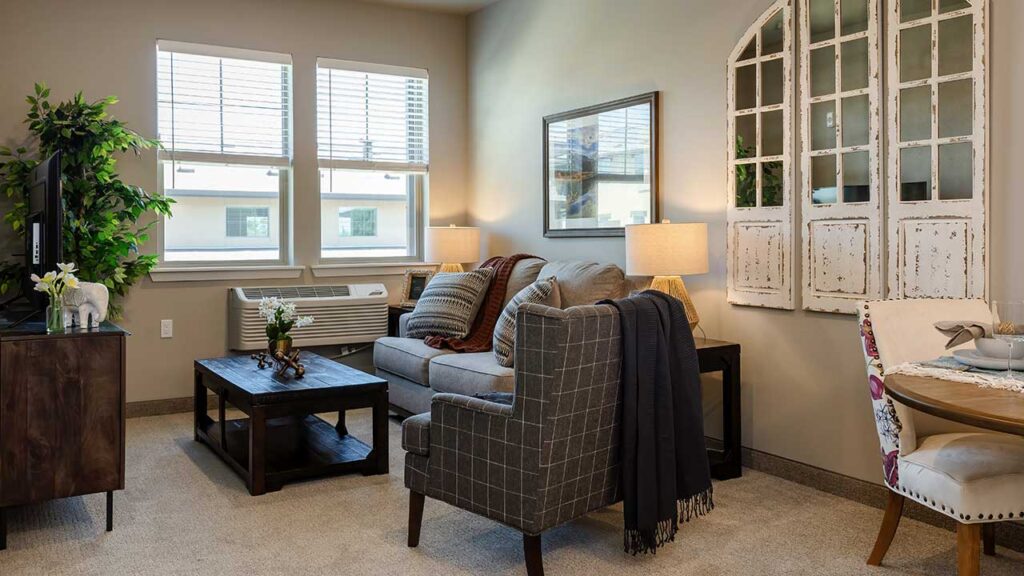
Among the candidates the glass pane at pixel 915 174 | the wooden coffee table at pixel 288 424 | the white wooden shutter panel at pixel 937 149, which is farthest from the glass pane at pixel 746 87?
the wooden coffee table at pixel 288 424

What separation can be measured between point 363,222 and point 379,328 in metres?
0.79

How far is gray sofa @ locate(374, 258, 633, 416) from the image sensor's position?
Answer: 4.04 metres

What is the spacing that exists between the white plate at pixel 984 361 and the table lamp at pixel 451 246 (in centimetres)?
365

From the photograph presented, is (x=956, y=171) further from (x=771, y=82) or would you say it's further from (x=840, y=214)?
(x=771, y=82)

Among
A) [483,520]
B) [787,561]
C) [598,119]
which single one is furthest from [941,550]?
[598,119]

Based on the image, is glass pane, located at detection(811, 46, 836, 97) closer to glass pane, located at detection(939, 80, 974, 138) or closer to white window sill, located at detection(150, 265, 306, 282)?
glass pane, located at detection(939, 80, 974, 138)

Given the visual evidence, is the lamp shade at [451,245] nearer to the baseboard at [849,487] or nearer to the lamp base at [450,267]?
the lamp base at [450,267]

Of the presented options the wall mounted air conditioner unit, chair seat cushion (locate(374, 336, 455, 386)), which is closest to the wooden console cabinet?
chair seat cushion (locate(374, 336, 455, 386))

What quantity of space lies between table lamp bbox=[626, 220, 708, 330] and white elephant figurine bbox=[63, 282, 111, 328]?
7.56 feet

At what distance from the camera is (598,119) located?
4812 millimetres

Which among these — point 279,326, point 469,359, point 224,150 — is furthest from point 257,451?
point 224,150

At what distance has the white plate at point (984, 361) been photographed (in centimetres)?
218

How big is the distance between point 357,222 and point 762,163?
3.09 metres

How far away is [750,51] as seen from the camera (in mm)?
3838
